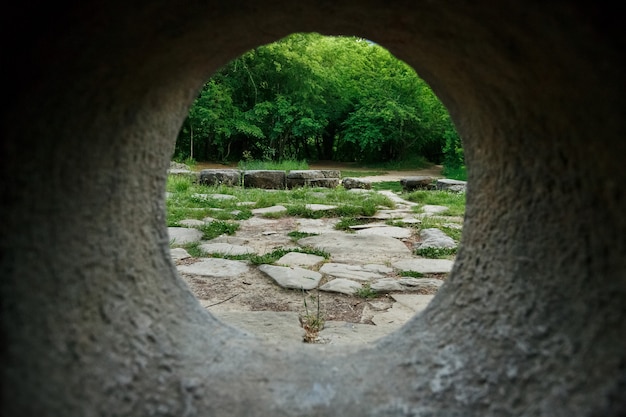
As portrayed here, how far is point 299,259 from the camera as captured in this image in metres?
3.27

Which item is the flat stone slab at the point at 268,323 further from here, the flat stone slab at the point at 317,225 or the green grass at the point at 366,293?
the flat stone slab at the point at 317,225

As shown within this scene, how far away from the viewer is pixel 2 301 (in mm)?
632

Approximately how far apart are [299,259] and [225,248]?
639 mm

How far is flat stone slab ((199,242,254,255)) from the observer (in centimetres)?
342

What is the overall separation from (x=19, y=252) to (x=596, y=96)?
86 cm

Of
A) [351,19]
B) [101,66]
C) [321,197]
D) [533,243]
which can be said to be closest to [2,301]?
[101,66]

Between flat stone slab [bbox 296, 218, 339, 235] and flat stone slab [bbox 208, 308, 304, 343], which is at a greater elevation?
flat stone slab [bbox 296, 218, 339, 235]

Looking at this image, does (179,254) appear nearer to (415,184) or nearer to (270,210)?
(270,210)

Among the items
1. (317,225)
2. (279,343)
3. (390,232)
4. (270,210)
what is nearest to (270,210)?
(270,210)

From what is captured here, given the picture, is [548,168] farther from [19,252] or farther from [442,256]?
[442,256]

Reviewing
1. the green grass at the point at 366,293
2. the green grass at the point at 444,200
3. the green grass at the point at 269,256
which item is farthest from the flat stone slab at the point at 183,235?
the green grass at the point at 444,200

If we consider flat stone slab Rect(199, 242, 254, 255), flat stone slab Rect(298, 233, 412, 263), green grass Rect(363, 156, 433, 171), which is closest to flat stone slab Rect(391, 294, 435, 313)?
flat stone slab Rect(298, 233, 412, 263)

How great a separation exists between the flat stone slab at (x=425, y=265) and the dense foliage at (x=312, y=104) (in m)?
14.0

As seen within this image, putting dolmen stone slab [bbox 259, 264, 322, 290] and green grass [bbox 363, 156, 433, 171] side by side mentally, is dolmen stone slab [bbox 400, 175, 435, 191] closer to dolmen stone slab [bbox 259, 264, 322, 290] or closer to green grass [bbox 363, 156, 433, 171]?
dolmen stone slab [bbox 259, 264, 322, 290]
